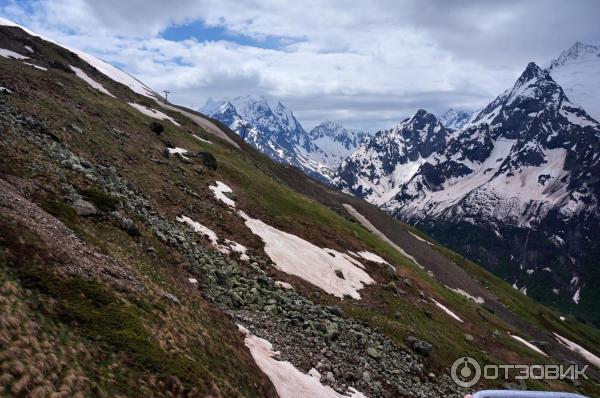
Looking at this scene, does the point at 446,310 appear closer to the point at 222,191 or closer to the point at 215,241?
the point at 222,191

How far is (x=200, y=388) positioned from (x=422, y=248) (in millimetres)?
117554

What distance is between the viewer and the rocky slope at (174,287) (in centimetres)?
1928

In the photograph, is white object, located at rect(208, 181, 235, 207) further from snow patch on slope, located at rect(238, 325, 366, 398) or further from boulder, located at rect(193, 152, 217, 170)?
snow patch on slope, located at rect(238, 325, 366, 398)

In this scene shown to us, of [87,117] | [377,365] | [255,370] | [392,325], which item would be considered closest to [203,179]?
[87,117]

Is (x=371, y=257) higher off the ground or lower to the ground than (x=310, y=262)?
lower

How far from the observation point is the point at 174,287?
2942 centimetres

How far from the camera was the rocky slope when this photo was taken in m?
19.3

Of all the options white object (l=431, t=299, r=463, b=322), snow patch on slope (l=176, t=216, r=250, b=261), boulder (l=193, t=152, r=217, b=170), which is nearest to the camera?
snow patch on slope (l=176, t=216, r=250, b=261)

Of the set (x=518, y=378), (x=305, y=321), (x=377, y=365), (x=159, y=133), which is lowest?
(x=518, y=378)

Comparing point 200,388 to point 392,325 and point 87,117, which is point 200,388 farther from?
point 87,117

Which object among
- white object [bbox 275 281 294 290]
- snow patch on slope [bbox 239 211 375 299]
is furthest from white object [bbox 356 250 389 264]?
white object [bbox 275 281 294 290]

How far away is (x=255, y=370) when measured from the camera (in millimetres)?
25875

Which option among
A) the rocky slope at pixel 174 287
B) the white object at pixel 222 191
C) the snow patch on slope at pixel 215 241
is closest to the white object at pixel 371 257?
the rocky slope at pixel 174 287

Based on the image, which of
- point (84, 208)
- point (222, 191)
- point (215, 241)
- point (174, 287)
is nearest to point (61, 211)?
point (84, 208)
